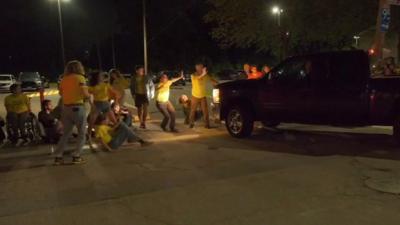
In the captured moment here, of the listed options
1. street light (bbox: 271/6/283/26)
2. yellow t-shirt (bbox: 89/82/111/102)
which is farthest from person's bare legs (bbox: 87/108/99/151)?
street light (bbox: 271/6/283/26)

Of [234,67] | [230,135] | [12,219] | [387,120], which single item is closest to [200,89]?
[230,135]

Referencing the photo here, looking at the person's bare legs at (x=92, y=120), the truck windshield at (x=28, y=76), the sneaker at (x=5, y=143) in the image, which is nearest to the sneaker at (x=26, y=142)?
the sneaker at (x=5, y=143)

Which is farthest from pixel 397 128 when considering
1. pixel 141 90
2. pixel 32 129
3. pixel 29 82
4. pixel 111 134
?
pixel 29 82

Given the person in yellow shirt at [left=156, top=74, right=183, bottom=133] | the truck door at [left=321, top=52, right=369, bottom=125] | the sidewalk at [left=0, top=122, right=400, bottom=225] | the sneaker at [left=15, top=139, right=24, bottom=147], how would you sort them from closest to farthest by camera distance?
1. the sidewalk at [left=0, top=122, right=400, bottom=225]
2. the truck door at [left=321, top=52, right=369, bottom=125]
3. the sneaker at [left=15, top=139, right=24, bottom=147]
4. the person in yellow shirt at [left=156, top=74, right=183, bottom=133]

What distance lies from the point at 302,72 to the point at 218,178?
468 cm

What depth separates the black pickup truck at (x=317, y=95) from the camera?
36.0 feet

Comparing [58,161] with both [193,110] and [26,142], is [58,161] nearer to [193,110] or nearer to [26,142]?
[26,142]

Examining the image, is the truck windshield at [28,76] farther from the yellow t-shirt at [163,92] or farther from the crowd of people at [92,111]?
the yellow t-shirt at [163,92]

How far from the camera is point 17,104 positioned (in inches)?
498

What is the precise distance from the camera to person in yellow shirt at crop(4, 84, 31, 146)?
12602mm

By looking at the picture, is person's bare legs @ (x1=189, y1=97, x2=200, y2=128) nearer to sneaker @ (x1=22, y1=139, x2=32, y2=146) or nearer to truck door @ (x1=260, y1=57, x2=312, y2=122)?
truck door @ (x1=260, y1=57, x2=312, y2=122)

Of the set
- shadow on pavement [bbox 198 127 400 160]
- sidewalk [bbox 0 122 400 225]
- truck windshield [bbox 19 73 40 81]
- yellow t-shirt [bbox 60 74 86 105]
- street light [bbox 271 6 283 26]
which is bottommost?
sidewalk [bbox 0 122 400 225]

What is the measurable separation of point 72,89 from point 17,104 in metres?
3.66

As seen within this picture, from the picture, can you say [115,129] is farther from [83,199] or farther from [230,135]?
[83,199]
